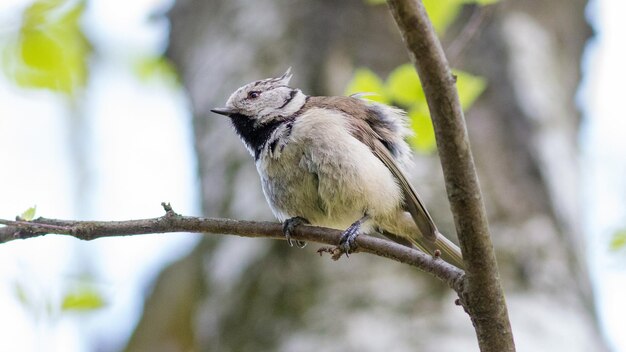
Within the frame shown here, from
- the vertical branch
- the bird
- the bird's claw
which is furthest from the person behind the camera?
the bird

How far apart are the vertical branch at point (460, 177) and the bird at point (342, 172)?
3.96ft

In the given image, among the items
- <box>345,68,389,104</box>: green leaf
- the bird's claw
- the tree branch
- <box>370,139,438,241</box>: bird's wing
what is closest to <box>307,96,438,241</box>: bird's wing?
<box>370,139,438,241</box>: bird's wing

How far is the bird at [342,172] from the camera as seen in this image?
3.44 m

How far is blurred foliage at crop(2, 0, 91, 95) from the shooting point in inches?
129

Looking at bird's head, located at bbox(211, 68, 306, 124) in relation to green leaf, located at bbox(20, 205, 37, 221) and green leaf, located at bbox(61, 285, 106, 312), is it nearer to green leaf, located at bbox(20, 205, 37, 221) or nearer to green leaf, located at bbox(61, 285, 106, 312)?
green leaf, located at bbox(61, 285, 106, 312)

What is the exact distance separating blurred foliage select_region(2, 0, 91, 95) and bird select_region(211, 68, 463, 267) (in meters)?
1.09

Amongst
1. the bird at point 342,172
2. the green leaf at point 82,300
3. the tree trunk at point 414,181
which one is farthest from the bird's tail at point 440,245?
the green leaf at point 82,300

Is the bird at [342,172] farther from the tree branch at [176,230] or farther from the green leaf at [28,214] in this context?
the green leaf at [28,214]

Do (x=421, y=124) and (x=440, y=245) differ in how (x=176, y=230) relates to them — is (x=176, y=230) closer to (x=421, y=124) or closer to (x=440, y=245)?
(x=421, y=124)

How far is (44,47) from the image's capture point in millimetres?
3314

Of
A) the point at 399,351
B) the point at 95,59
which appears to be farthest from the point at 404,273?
the point at 95,59

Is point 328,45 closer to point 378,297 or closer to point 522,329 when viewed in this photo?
point 378,297

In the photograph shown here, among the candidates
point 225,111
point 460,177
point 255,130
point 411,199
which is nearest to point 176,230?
point 460,177

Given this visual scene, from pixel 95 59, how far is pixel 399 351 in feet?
21.4
